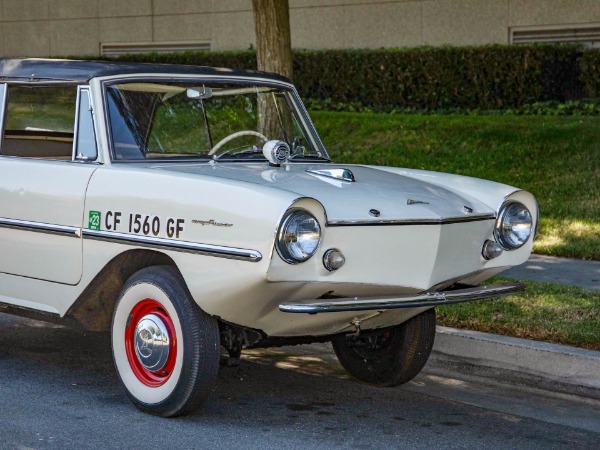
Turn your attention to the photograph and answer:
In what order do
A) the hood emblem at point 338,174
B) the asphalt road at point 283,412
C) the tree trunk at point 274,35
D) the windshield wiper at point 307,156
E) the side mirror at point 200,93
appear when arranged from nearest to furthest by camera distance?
the asphalt road at point 283,412 < the hood emblem at point 338,174 < the side mirror at point 200,93 < the windshield wiper at point 307,156 < the tree trunk at point 274,35

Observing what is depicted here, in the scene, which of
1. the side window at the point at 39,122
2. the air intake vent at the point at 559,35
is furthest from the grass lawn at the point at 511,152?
the side window at the point at 39,122

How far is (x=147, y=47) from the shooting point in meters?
20.9

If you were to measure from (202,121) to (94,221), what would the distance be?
1078mm

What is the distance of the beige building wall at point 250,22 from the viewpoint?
16.3m

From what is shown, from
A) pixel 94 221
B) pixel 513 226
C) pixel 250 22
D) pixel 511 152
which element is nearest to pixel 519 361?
pixel 513 226

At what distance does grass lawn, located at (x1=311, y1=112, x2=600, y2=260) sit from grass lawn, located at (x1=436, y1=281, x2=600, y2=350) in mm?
2255

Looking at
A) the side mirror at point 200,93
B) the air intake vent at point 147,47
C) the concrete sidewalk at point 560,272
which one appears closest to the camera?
the side mirror at point 200,93

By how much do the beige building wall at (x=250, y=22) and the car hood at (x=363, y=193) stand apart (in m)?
10.3

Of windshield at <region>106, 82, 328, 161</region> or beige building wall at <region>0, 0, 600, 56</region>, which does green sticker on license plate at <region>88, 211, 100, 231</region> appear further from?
beige building wall at <region>0, 0, 600, 56</region>

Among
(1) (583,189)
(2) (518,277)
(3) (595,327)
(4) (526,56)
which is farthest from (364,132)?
(3) (595,327)

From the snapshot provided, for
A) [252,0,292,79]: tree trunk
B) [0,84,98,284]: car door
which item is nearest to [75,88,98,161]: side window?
Result: [0,84,98,284]: car door

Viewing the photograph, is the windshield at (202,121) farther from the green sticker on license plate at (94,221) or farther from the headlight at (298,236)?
the headlight at (298,236)

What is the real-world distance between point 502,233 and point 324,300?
126 centimetres

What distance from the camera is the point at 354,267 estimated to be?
5410 millimetres
